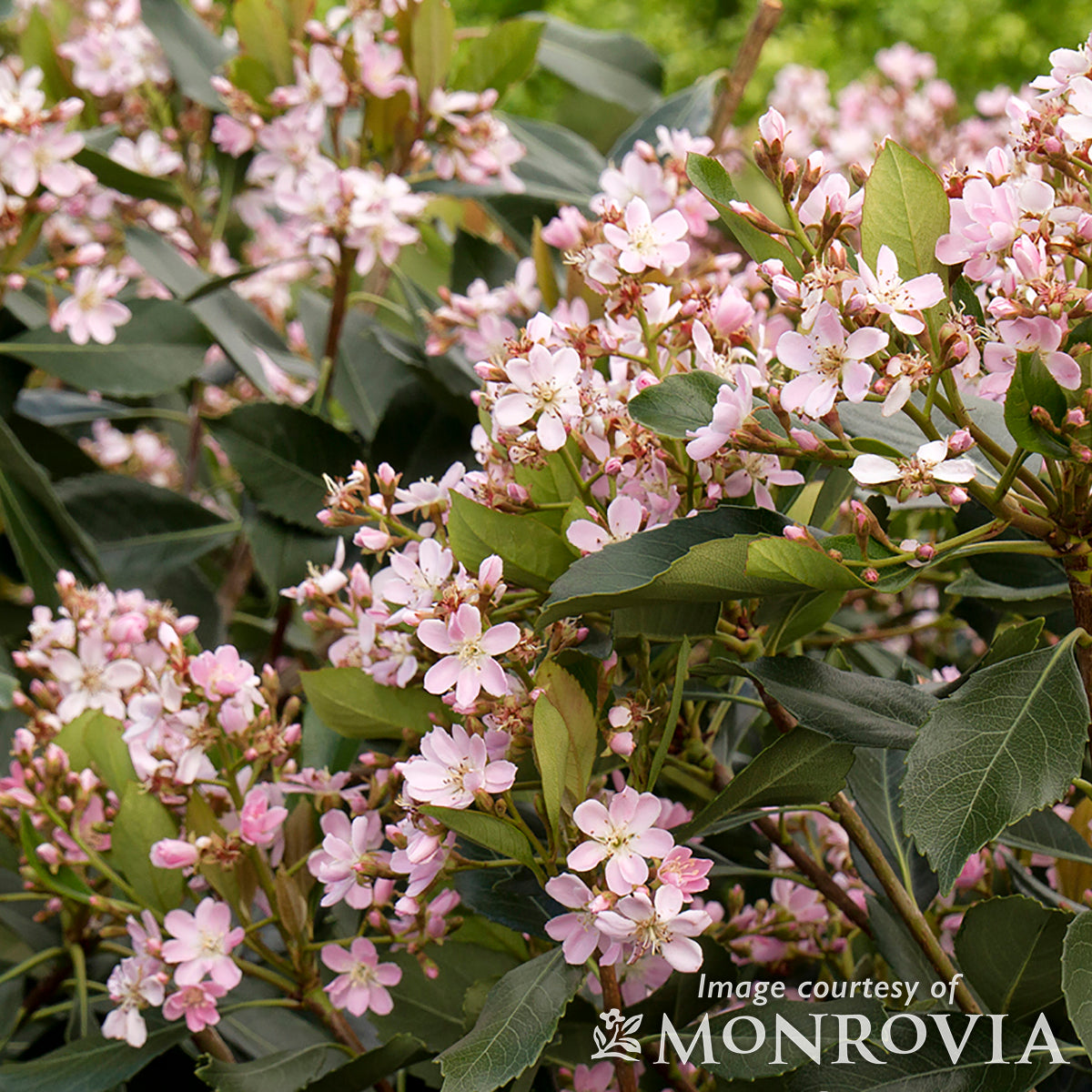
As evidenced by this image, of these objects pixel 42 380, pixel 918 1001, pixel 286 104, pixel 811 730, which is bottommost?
pixel 42 380

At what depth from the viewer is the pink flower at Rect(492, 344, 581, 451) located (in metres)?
0.52

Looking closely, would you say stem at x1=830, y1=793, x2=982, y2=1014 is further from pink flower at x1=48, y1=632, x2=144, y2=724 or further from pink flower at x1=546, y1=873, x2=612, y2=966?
pink flower at x1=48, y1=632, x2=144, y2=724

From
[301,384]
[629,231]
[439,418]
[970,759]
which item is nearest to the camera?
[970,759]

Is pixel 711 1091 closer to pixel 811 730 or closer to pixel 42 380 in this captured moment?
pixel 811 730

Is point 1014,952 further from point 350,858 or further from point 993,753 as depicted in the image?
point 350,858

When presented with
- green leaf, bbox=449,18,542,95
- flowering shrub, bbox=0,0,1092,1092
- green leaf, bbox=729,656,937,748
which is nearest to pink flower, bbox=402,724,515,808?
flowering shrub, bbox=0,0,1092,1092

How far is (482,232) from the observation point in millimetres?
1305

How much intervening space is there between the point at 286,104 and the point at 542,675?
0.68 m

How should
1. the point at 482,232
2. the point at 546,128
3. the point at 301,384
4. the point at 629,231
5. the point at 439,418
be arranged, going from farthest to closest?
the point at 301,384, the point at 482,232, the point at 546,128, the point at 439,418, the point at 629,231

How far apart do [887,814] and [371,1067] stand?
30 centimetres

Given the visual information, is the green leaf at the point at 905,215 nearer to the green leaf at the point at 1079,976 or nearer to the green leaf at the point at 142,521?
the green leaf at the point at 1079,976

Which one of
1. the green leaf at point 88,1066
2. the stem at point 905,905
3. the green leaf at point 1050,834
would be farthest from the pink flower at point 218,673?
the green leaf at point 1050,834

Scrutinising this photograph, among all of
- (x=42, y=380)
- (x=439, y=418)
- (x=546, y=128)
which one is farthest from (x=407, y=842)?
(x=42, y=380)

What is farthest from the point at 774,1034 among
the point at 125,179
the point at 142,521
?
the point at 125,179
